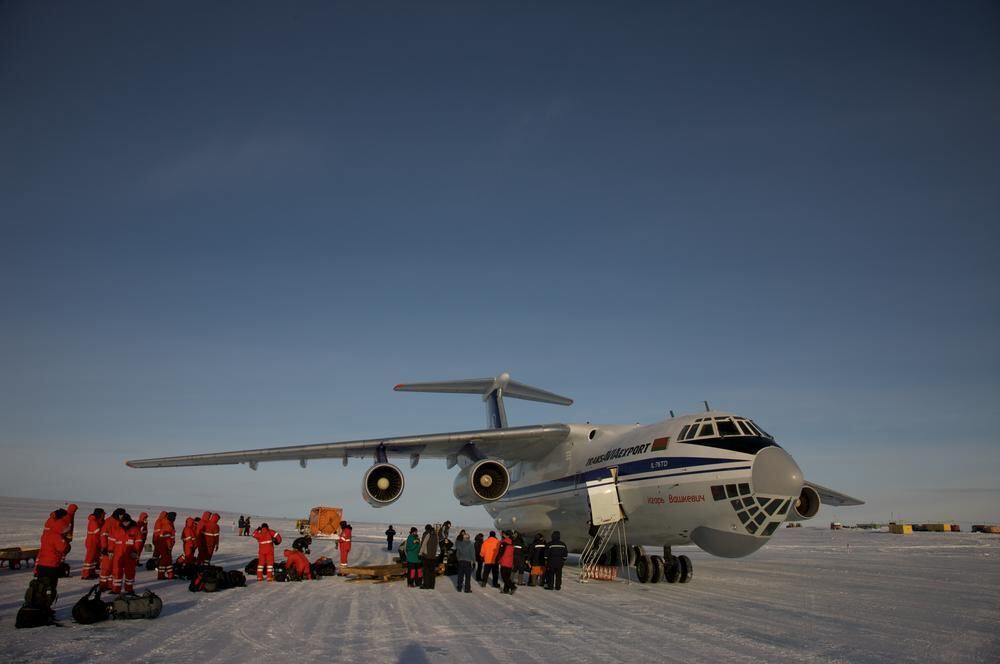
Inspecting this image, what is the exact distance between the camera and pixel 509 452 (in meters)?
17.4

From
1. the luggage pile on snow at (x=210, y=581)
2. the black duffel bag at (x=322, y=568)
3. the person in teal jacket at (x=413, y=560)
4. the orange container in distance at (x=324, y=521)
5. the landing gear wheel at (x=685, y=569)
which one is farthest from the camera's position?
the orange container in distance at (x=324, y=521)

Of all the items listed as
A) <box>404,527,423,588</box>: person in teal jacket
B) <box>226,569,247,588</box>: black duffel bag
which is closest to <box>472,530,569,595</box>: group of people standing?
<box>404,527,423,588</box>: person in teal jacket

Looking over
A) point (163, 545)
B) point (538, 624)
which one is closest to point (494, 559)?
point (538, 624)

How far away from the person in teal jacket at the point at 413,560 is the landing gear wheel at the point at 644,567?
4.45m

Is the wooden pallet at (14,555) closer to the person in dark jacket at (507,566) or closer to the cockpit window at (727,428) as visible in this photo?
the person in dark jacket at (507,566)

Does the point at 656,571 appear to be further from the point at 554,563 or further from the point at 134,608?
the point at 134,608

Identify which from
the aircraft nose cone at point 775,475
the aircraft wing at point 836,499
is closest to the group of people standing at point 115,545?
the aircraft nose cone at point 775,475

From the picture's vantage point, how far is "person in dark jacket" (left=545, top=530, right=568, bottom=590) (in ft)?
39.3

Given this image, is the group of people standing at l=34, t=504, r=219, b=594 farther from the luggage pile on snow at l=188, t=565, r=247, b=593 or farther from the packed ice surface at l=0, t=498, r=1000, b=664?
the luggage pile on snow at l=188, t=565, r=247, b=593

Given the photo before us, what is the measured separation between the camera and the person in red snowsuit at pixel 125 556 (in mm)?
9281

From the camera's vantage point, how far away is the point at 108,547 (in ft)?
31.5

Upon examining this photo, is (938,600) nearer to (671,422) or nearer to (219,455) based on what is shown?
(671,422)

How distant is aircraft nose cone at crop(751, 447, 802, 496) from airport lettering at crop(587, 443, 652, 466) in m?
2.35

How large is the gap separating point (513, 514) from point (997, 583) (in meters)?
10.8
